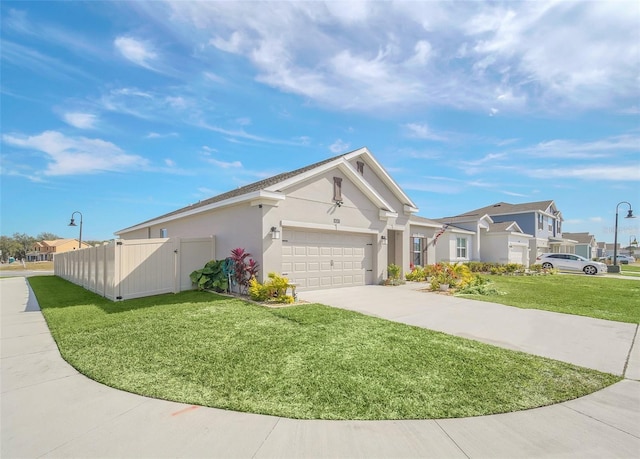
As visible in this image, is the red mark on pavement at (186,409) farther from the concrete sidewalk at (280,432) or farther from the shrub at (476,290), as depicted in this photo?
the shrub at (476,290)

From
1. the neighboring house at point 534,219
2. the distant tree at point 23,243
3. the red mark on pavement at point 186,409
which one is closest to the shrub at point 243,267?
the red mark on pavement at point 186,409

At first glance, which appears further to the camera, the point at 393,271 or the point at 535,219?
the point at 535,219

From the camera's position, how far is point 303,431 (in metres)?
2.92

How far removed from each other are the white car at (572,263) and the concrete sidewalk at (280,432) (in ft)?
80.2

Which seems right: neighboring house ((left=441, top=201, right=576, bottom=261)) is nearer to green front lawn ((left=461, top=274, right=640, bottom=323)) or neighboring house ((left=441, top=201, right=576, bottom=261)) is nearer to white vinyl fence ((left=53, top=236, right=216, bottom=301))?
green front lawn ((left=461, top=274, right=640, bottom=323))

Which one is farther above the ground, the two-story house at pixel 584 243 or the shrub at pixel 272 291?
the two-story house at pixel 584 243

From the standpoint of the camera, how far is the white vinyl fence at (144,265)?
9477 millimetres

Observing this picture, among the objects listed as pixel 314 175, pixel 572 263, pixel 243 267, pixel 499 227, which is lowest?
pixel 572 263

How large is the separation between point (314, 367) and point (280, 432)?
146 centimetres

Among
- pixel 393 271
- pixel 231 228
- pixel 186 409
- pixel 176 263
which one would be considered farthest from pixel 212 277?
pixel 393 271

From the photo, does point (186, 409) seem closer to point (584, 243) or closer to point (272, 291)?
point (272, 291)

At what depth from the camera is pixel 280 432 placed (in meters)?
2.91

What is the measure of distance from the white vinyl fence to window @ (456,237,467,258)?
59.5ft

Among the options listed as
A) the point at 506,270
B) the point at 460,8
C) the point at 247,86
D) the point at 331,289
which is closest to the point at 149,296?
the point at 331,289
